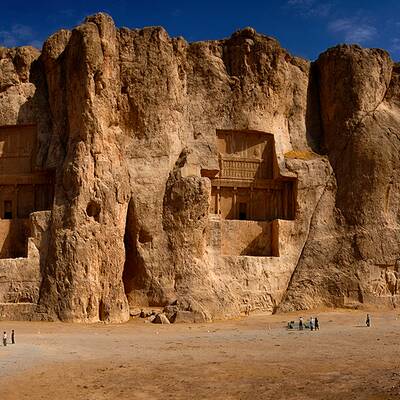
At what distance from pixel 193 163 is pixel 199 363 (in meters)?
17.8

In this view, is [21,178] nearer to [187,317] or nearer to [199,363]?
[187,317]

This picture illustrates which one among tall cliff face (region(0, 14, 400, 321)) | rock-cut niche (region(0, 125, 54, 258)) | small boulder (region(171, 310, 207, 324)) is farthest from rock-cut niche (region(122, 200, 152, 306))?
rock-cut niche (region(0, 125, 54, 258))

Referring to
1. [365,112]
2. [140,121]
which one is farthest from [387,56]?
[140,121]

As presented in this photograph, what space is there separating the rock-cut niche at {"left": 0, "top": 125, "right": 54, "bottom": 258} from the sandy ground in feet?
30.8

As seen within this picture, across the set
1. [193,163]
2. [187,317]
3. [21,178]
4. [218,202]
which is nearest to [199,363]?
[187,317]

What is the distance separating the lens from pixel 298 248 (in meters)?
35.9

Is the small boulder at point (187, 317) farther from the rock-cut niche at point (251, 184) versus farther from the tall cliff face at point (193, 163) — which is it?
the rock-cut niche at point (251, 184)

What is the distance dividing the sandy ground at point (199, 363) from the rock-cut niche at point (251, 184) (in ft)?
34.7

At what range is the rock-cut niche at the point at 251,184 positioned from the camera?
1441 inches

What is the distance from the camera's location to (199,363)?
18141 millimetres

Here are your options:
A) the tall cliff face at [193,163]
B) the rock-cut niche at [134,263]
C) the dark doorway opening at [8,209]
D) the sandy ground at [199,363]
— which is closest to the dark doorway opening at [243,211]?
the tall cliff face at [193,163]

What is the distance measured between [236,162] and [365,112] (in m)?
8.08

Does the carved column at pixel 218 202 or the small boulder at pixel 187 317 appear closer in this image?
the small boulder at pixel 187 317

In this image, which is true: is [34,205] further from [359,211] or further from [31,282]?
[359,211]
